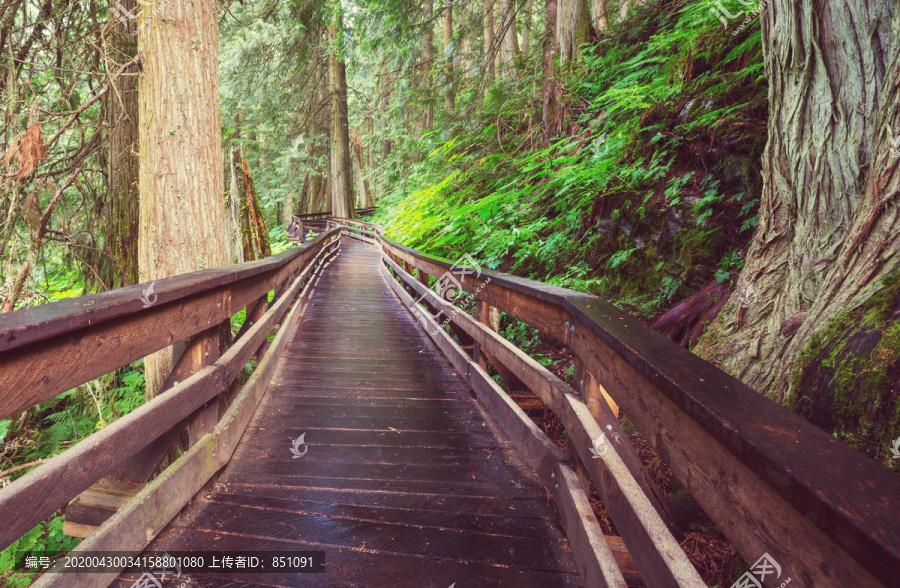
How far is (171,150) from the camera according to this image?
373 centimetres

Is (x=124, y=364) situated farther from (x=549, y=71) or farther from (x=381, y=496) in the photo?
(x=549, y=71)

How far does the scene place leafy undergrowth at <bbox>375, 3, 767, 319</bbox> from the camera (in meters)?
4.09

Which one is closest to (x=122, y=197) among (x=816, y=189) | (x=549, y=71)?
(x=549, y=71)

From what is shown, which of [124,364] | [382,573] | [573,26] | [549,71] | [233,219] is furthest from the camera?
[573,26]

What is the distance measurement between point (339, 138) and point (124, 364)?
2062 cm

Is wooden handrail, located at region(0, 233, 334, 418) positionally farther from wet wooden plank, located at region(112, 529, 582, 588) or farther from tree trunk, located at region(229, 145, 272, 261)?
tree trunk, located at region(229, 145, 272, 261)

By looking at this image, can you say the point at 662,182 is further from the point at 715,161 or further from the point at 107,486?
the point at 107,486

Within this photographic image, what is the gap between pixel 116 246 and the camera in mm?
5160

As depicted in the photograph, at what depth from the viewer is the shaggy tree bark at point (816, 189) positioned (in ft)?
6.52

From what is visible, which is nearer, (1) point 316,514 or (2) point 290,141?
(1) point 316,514

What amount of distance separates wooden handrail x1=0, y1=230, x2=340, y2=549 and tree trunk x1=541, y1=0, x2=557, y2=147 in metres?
6.03

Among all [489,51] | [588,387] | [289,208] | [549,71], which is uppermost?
[489,51]

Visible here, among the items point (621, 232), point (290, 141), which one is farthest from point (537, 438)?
point (290, 141)

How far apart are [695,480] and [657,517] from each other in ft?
0.95
